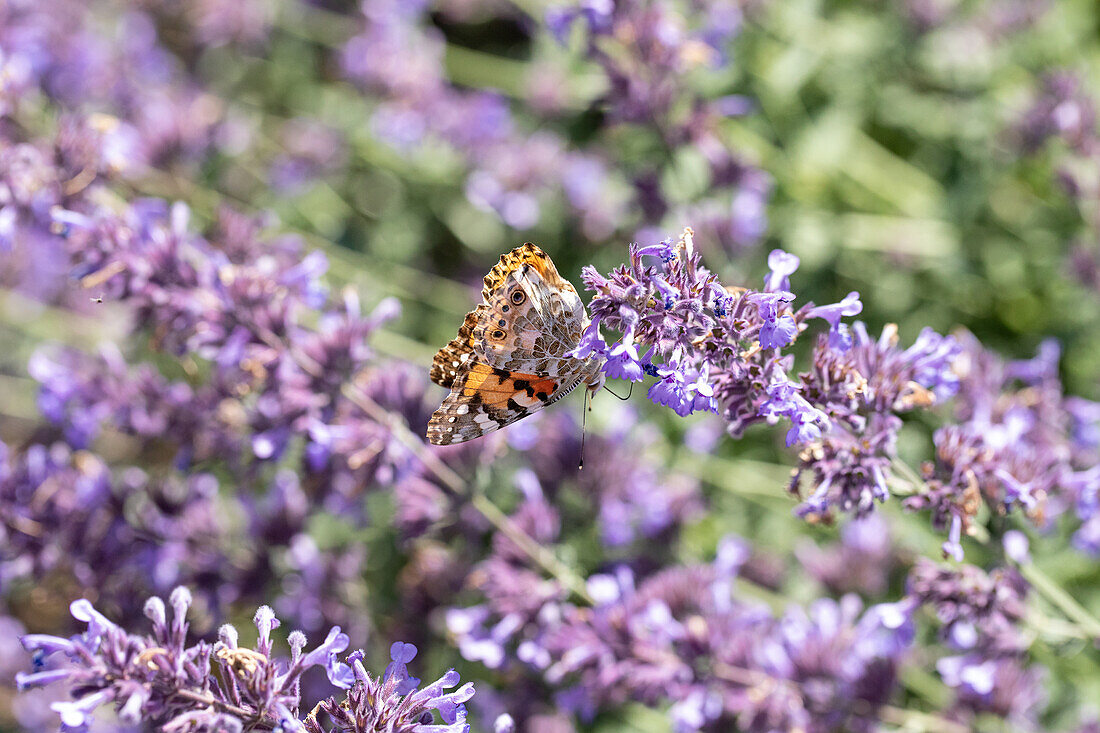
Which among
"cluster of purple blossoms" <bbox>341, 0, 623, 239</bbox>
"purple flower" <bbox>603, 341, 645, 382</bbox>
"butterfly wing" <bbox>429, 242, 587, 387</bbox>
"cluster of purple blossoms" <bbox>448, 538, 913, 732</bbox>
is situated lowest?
"cluster of purple blossoms" <bbox>448, 538, 913, 732</bbox>

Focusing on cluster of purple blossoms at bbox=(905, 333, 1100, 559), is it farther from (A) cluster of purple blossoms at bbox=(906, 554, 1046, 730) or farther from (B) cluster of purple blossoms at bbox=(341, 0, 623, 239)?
(B) cluster of purple blossoms at bbox=(341, 0, 623, 239)

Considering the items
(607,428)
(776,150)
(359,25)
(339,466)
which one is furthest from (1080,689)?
(359,25)

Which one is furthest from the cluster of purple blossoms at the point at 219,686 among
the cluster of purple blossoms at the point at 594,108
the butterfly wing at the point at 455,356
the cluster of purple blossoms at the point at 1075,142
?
the cluster of purple blossoms at the point at 1075,142

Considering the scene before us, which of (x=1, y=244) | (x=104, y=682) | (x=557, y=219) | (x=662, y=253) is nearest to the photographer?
(x=662, y=253)

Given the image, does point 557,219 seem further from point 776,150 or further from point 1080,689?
point 1080,689

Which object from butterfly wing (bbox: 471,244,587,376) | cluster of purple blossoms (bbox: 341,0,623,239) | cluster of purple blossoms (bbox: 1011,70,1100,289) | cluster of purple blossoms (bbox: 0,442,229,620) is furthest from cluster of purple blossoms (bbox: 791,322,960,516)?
cluster of purple blossoms (bbox: 0,442,229,620)

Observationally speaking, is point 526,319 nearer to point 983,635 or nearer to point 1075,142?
point 983,635
